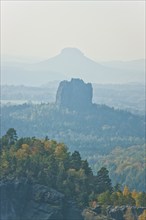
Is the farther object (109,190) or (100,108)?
(100,108)

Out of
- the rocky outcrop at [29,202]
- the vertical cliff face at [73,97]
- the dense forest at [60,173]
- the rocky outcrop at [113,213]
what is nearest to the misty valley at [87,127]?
the vertical cliff face at [73,97]

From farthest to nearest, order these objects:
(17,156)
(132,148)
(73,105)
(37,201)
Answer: (73,105)
(132,148)
(17,156)
(37,201)

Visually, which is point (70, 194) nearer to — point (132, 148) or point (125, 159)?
point (125, 159)

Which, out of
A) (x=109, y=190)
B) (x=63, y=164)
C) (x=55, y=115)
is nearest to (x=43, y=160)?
(x=63, y=164)

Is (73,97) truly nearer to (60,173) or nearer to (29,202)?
(60,173)

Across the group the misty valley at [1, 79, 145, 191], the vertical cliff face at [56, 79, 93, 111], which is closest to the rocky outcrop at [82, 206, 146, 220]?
the misty valley at [1, 79, 145, 191]

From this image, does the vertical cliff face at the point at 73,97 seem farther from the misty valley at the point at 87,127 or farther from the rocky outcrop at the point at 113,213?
the rocky outcrop at the point at 113,213
